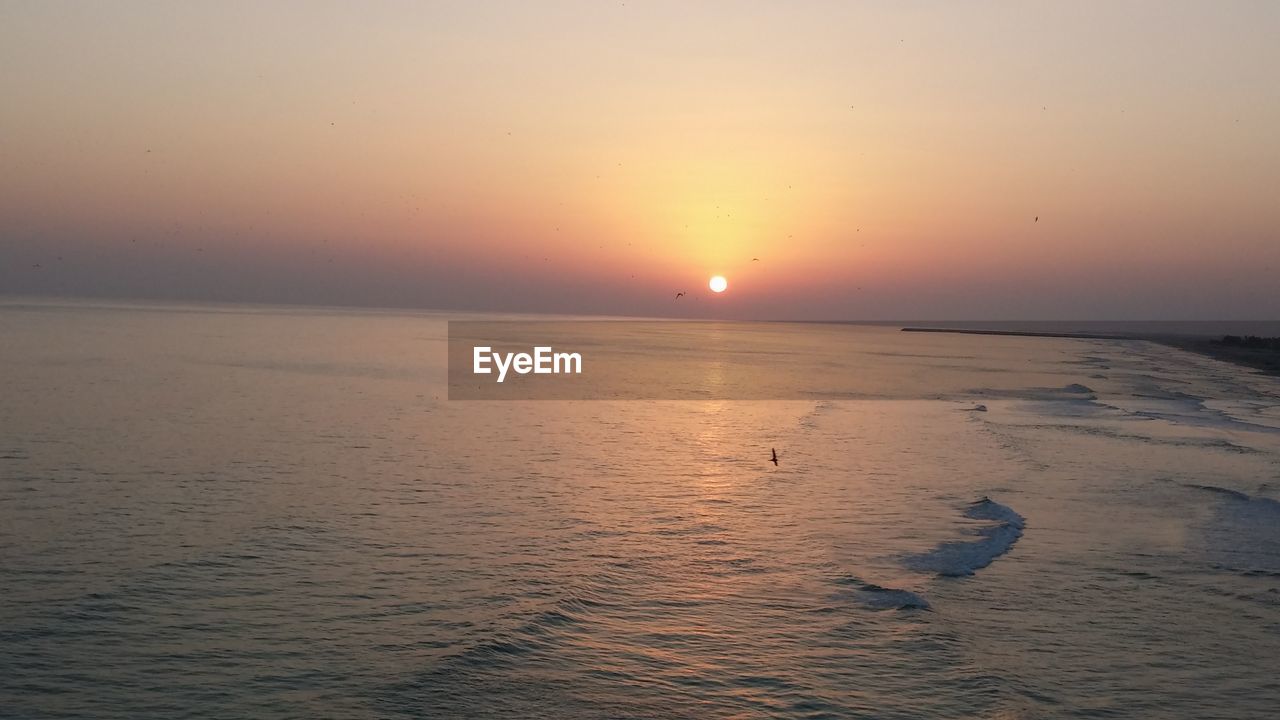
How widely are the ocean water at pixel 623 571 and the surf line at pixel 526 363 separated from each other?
33.0 meters

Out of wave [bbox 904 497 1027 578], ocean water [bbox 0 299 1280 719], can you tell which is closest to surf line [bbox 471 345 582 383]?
ocean water [bbox 0 299 1280 719]

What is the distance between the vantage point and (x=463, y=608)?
43.0ft

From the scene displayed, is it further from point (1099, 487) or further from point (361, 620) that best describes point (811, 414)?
point (361, 620)

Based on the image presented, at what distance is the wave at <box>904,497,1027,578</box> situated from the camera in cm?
1570

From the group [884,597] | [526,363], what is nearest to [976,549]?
[884,597]

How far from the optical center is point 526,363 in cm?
7962

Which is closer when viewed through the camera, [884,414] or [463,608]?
[463,608]

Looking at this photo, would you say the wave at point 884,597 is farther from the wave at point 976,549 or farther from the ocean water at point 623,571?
the wave at point 976,549

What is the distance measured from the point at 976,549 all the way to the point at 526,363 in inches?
2537

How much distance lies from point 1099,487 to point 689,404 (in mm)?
23838

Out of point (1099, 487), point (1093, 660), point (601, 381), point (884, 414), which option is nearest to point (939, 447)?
point (1099, 487)

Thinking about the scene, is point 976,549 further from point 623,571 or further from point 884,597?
point 623,571

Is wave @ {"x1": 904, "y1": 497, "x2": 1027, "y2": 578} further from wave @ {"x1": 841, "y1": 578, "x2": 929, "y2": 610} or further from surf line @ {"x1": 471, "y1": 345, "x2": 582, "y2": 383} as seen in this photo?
surf line @ {"x1": 471, "y1": 345, "x2": 582, "y2": 383}

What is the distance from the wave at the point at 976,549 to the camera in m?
15.7
